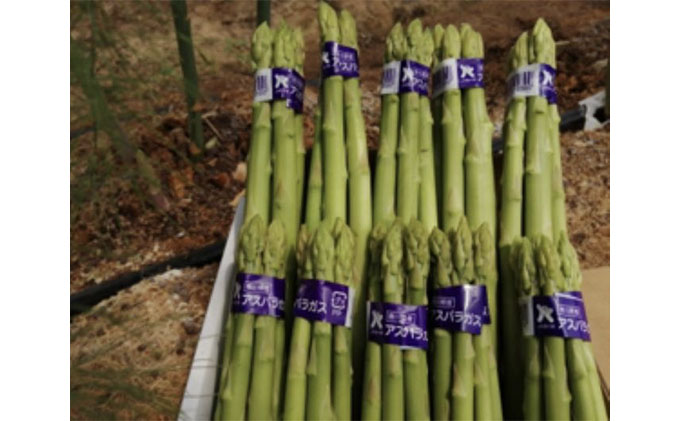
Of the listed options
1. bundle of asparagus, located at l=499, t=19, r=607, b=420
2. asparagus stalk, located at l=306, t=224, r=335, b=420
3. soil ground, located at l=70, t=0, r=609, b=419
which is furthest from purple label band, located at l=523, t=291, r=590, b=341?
soil ground, located at l=70, t=0, r=609, b=419

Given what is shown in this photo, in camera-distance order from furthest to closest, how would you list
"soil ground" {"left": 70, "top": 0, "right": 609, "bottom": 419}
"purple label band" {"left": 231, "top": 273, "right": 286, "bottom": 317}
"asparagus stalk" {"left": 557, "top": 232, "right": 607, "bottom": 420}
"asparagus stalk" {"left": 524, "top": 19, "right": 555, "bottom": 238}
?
"soil ground" {"left": 70, "top": 0, "right": 609, "bottom": 419}, "asparagus stalk" {"left": 524, "top": 19, "right": 555, "bottom": 238}, "purple label band" {"left": 231, "top": 273, "right": 286, "bottom": 317}, "asparagus stalk" {"left": 557, "top": 232, "right": 607, "bottom": 420}

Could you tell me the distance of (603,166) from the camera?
233cm

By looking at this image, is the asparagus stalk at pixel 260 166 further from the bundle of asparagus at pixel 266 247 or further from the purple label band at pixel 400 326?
the purple label band at pixel 400 326

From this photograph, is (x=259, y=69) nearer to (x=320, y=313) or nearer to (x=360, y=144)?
(x=360, y=144)

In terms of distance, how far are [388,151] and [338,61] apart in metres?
0.30

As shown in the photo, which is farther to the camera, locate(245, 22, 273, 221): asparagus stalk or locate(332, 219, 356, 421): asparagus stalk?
locate(245, 22, 273, 221): asparagus stalk

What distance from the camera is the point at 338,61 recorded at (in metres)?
1.49

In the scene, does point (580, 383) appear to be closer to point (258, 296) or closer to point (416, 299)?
point (416, 299)

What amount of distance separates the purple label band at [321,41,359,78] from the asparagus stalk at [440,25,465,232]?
0.94 ft

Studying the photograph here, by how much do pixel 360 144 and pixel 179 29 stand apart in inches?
45.3

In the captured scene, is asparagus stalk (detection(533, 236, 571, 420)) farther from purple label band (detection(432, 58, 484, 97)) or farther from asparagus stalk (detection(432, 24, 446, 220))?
purple label band (detection(432, 58, 484, 97))

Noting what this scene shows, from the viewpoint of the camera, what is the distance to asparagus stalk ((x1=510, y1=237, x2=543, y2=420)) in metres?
1.18

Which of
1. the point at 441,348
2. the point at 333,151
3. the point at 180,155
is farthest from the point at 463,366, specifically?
the point at 180,155

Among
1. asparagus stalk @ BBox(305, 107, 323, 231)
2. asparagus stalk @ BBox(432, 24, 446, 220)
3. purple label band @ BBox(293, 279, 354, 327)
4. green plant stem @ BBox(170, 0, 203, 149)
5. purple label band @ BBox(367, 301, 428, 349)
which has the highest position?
green plant stem @ BBox(170, 0, 203, 149)
